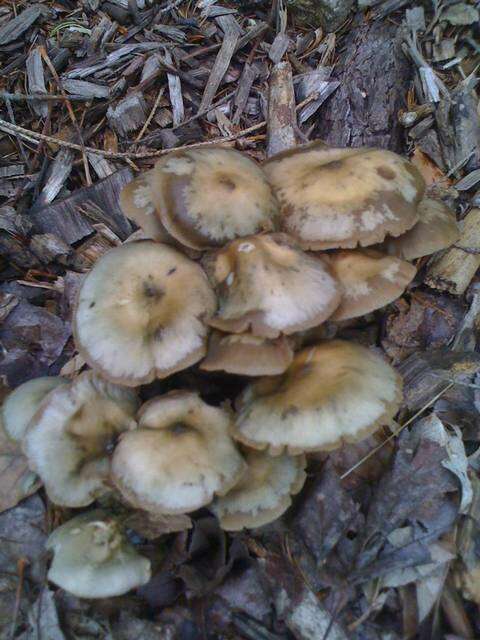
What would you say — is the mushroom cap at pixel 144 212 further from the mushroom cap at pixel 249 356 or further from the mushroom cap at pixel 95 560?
the mushroom cap at pixel 95 560

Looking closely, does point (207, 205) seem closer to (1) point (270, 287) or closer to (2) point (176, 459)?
(1) point (270, 287)

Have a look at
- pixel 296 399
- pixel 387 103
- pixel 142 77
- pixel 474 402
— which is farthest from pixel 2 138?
pixel 474 402

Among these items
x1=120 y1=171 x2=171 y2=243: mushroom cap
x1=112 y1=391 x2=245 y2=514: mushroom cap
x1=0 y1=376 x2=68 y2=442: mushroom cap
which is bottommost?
x1=0 y1=376 x2=68 y2=442: mushroom cap

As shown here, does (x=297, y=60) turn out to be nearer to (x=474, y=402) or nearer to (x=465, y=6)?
(x=465, y=6)

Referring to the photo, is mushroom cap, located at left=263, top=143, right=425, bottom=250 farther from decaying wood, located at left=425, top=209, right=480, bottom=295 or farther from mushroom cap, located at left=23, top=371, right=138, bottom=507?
mushroom cap, located at left=23, top=371, right=138, bottom=507

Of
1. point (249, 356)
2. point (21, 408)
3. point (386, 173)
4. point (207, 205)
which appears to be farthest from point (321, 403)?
point (21, 408)

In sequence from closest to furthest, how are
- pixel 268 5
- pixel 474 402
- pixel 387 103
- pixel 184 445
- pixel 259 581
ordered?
pixel 184 445, pixel 259 581, pixel 474 402, pixel 387 103, pixel 268 5

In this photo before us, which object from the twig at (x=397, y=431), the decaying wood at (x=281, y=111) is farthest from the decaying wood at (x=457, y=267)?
the decaying wood at (x=281, y=111)

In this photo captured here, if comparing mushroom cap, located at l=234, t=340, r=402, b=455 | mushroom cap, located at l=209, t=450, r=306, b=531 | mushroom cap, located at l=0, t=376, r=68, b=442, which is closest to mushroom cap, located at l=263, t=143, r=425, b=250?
mushroom cap, located at l=234, t=340, r=402, b=455
